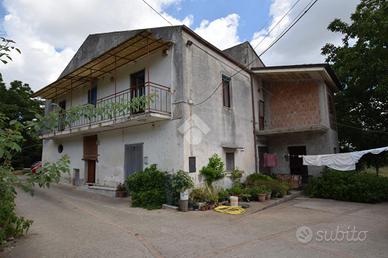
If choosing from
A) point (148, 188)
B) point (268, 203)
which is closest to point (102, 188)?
point (148, 188)

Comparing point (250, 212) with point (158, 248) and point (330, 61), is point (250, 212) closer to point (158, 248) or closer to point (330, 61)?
point (158, 248)

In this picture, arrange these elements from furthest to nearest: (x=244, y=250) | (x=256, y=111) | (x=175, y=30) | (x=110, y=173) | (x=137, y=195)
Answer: (x=256, y=111), (x=110, y=173), (x=175, y=30), (x=137, y=195), (x=244, y=250)

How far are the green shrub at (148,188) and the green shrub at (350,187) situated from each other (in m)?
7.22

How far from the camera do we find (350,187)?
11383 millimetres

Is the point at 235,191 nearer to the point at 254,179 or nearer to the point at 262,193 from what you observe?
the point at 262,193

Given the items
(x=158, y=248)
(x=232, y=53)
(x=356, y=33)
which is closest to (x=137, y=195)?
(x=158, y=248)

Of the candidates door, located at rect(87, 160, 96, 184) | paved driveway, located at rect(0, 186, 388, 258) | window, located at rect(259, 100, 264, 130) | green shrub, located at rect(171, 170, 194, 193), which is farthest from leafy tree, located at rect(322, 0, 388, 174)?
door, located at rect(87, 160, 96, 184)

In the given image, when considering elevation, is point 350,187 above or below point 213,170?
below

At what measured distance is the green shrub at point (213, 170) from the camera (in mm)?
10586

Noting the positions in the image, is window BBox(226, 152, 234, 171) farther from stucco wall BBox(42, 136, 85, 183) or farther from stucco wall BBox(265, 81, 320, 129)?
stucco wall BBox(42, 136, 85, 183)

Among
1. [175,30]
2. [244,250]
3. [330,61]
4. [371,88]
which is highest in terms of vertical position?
[330,61]

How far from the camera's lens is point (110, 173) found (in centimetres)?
1287

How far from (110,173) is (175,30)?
7284 mm
